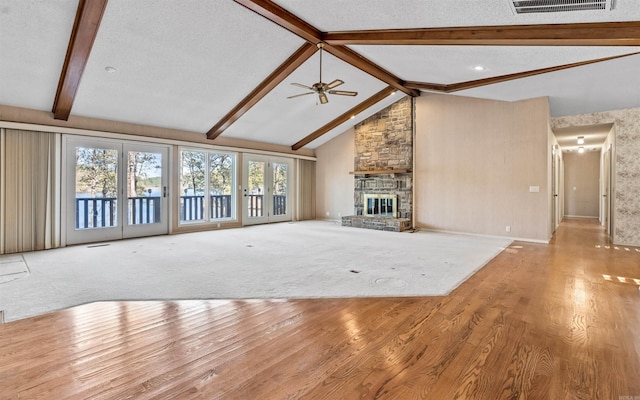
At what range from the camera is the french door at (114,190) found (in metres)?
5.85

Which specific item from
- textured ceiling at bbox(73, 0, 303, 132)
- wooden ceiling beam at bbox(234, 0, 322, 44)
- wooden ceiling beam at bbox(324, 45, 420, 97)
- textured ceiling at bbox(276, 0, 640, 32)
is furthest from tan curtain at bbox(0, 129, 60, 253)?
wooden ceiling beam at bbox(324, 45, 420, 97)

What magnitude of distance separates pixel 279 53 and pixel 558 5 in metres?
3.79

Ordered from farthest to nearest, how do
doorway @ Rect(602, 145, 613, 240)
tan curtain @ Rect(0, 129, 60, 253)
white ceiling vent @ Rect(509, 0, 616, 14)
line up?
doorway @ Rect(602, 145, 613, 240) → tan curtain @ Rect(0, 129, 60, 253) → white ceiling vent @ Rect(509, 0, 616, 14)

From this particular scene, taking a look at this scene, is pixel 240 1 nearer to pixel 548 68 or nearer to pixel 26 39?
pixel 26 39

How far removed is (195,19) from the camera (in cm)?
404

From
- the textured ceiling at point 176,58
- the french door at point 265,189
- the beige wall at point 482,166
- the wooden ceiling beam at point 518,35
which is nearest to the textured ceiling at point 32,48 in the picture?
the textured ceiling at point 176,58

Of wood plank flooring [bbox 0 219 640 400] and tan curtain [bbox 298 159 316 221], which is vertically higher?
tan curtain [bbox 298 159 316 221]

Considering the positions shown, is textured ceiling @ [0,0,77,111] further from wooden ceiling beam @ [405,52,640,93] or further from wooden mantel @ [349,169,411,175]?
wooden mantel @ [349,169,411,175]

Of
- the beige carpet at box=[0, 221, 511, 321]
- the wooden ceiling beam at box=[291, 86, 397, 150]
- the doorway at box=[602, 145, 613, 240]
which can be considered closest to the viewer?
the beige carpet at box=[0, 221, 511, 321]

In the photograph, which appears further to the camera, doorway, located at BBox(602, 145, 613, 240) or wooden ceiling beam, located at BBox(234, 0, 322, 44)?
doorway, located at BBox(602, 145, 613, 240)

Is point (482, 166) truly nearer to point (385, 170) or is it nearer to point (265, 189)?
point (385, 170)

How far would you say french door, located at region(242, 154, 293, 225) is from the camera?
8.83 meters

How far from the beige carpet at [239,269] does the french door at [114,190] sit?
1.59 ft

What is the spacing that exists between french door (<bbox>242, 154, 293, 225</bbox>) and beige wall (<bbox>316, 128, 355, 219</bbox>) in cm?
116
